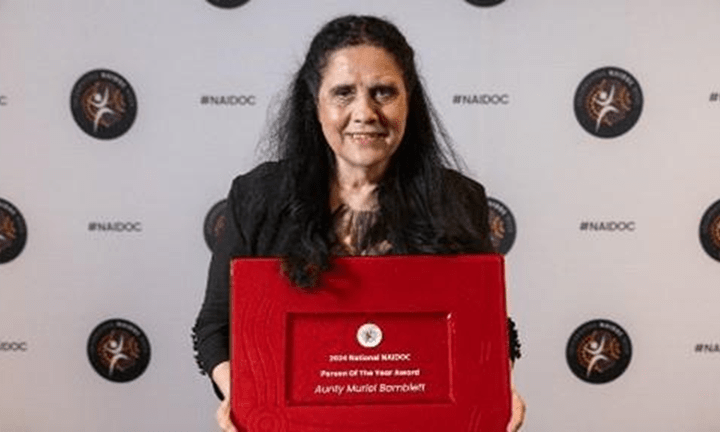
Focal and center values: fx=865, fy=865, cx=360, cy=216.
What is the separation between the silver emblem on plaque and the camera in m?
1.05

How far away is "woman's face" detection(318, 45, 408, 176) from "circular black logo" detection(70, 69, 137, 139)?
0.96 m

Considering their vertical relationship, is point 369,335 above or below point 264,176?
below

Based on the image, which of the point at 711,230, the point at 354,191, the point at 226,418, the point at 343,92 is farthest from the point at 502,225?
the point at 226,418

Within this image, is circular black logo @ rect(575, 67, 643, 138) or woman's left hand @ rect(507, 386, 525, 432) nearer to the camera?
woman's left hand @ rect(507, 386, 525, 432)

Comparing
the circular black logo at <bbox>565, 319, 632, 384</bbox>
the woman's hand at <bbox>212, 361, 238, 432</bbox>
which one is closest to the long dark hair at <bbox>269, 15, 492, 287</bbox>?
the woman's hand at <bbox>212, 361, 238, 432</bbox>

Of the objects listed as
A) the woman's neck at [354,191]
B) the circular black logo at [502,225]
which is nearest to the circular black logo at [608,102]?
the circular black logo at [502,225]

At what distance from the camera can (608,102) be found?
1.97 metres

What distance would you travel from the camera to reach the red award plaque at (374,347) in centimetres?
103

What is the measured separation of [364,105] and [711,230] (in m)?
1.22

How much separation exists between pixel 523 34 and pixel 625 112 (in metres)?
0.29

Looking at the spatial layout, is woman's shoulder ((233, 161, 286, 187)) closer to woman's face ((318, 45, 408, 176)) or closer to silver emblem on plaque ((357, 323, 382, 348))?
woman's face ((318, 45, 408, 176))

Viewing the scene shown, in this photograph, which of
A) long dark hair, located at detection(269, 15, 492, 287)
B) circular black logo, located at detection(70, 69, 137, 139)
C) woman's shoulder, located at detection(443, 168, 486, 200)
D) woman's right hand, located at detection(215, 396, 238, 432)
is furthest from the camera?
circular black logo, located at detection(70, 69, 137, 139)

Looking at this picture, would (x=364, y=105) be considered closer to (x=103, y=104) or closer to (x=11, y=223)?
(x=103, y=104)

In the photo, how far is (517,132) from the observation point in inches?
77.6
